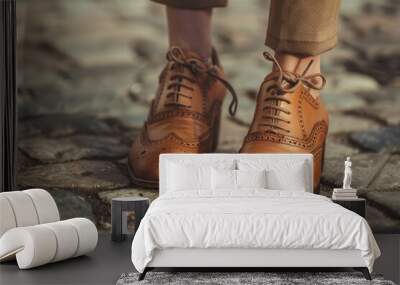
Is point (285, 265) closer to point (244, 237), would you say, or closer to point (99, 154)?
point (244, 237)

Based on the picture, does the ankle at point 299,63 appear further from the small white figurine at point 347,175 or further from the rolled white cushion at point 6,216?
the rolled white cushion at point 6,216

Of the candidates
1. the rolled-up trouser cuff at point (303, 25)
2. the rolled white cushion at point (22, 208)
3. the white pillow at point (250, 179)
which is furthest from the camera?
the rolled-up trouser cuff at point (303, 25)

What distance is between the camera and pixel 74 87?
739cm

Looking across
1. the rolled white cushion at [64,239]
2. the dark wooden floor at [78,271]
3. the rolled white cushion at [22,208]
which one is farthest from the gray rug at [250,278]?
the rolled white cushion at [22,208]

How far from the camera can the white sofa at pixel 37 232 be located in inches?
205

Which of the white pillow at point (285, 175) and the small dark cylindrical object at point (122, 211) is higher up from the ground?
the white pillow at point (285, 175)

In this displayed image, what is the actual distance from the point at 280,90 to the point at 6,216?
3.19 meters

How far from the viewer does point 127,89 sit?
7.38m

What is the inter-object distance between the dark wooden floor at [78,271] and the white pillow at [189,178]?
0.86m

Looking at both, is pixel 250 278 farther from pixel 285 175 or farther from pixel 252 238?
pixel 285 175

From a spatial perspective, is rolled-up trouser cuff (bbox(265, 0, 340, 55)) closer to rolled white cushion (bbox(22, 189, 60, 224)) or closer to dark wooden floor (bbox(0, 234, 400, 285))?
dark wooden floor (bbox(0, 234, 400, 285))

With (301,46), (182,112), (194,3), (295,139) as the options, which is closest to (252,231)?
(295,139)

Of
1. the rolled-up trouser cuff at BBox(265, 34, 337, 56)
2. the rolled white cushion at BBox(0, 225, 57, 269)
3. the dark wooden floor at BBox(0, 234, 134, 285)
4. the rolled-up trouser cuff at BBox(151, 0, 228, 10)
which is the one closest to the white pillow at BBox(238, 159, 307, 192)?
the rolled-up trouser cuff at BBox(265, 34, 337, 56)

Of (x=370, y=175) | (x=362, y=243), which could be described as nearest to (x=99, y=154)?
(x=370, y=175)
